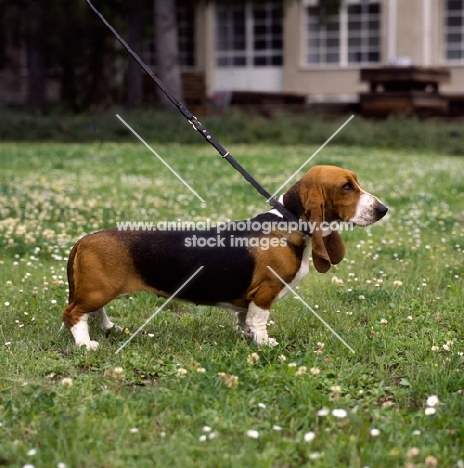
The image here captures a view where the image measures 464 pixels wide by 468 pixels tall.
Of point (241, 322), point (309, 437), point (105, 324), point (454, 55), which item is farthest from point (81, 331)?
point (454, 55)

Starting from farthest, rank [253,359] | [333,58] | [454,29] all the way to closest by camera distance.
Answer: [333,58] → [454,29] → [253,359]

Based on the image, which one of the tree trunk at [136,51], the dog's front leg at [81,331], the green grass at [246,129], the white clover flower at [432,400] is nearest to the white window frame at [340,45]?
the green grass at [246,129]

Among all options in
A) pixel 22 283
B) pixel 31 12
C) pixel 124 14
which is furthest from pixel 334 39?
pixel 22 283

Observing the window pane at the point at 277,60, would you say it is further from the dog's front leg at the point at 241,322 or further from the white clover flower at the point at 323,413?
the white clover flower at the point at 323,413

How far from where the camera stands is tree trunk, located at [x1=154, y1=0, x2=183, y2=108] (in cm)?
2086

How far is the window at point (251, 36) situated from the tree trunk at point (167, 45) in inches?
266

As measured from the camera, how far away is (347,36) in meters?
26.6

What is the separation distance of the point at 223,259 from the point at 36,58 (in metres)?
21.7

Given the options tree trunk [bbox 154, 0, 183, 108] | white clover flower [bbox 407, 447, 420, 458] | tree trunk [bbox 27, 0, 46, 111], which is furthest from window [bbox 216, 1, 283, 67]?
white clover flower [bbox 407, 447, 420, 458]

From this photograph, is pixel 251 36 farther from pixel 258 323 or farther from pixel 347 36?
pixel 258 323

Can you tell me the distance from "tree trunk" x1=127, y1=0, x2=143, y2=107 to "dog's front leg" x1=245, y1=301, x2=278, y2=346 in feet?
57.3

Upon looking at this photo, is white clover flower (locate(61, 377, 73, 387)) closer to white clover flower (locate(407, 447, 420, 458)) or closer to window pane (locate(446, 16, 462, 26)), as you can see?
white clover flower (locate(407, 447, 420, 458))

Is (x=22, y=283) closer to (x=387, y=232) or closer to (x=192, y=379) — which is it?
(x=192, y=379)

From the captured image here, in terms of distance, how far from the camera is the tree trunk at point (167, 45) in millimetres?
20859
